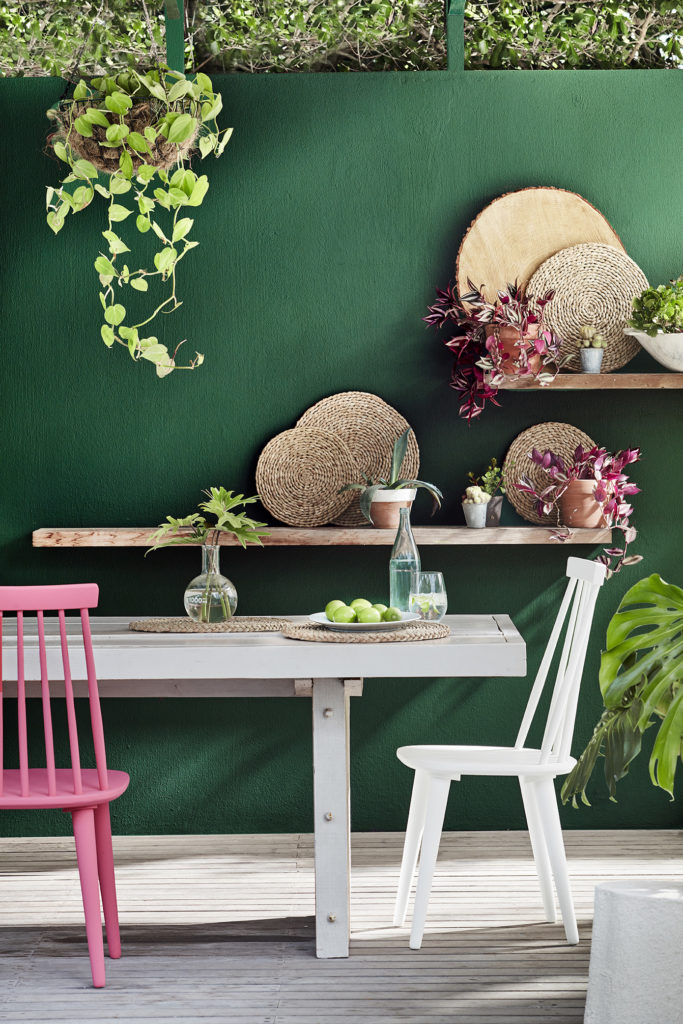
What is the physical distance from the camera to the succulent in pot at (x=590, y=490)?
330cm

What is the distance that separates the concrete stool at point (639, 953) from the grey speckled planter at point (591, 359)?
5.72 feet

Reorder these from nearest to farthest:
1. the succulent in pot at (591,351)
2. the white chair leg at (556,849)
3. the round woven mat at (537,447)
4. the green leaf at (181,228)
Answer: the white chair leg at (556,849) → the green leaf at (181,228) → the succulent in pot at (591,351) → the round woven mat at (537,447)

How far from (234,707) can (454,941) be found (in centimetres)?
116

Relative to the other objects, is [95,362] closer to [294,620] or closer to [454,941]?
[294,620]

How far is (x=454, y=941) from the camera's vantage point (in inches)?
104

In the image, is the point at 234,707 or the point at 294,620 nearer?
the point at 294,620

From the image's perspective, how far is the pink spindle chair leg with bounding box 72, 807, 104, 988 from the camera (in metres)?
2.35

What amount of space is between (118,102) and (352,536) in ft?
4.58

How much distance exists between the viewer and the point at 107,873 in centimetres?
249

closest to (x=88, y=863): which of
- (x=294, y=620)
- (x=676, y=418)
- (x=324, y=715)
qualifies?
(x=324, y=715)

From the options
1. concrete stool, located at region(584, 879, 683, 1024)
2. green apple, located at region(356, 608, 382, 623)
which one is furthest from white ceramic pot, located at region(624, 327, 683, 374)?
concrete stool, located at region(584, 879, 683, 1024)

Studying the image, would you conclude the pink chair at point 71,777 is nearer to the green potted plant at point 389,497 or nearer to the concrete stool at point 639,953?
the concrete stool at point 639,953

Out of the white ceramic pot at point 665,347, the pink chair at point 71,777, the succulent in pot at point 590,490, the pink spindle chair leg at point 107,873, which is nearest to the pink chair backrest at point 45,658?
the pink chair at point 71,777

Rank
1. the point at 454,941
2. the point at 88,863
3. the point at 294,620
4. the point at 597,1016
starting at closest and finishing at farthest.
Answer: the point at 597,1016 < the point at 88,863 < the point at 454,941 < the point at 294,620
